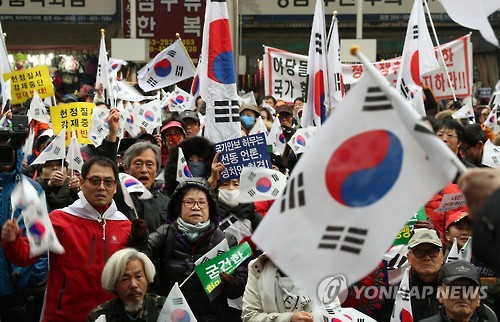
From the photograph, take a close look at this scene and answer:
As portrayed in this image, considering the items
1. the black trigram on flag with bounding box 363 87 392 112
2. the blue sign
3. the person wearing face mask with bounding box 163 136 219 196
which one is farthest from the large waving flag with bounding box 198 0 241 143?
the black trigram on flag with bounding box 363 87 392 112

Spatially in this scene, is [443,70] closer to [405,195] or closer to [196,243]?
[196,243]

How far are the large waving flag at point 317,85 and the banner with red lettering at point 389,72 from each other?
327cm

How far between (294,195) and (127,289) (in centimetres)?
240

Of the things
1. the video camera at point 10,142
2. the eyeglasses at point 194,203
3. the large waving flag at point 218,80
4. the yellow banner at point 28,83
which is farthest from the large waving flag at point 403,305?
the yellow banner at point 28,83

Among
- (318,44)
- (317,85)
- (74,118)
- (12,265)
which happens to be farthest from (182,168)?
(318,44)

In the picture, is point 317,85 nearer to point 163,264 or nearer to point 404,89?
point 404,89

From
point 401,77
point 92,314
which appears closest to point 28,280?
point 92,314

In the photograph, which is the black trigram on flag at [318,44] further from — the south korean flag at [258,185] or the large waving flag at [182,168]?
the south korean flag at [258,185]

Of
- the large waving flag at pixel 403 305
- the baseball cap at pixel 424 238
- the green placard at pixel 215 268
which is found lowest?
the large waving flag at pixel 403 305

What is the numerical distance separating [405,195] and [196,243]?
3.01 m

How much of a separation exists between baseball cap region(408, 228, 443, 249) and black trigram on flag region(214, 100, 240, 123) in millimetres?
2486

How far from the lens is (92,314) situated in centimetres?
574

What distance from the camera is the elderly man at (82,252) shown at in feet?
20.4

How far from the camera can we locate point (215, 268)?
6.24 m
